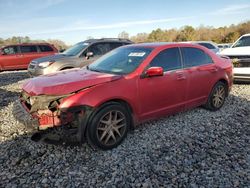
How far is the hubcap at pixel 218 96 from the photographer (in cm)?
547

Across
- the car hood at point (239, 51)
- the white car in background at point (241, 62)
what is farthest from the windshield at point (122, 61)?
the car hood at point (239, 51)

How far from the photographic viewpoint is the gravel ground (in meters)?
2.98

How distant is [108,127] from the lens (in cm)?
367

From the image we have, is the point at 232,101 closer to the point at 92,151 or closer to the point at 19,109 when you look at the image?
the point at 92,151

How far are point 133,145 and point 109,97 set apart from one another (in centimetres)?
96

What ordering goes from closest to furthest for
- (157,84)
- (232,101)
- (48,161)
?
(48,161) → (157,84) → (232,101)

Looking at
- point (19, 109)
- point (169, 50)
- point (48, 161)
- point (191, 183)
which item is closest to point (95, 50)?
point (169, 50)

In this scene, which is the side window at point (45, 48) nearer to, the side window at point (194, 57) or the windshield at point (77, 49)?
the windshield at point (77, 49)

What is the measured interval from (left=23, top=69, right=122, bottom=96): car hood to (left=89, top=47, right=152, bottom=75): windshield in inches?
14.5

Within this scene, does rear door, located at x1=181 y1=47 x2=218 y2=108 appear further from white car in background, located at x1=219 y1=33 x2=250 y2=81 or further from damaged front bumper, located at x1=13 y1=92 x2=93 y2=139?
Answer: white car in background, located at x1=219 y1=33 x2=250 y2=81

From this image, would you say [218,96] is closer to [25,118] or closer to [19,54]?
[25,118]

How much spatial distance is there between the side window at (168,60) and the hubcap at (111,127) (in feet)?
3.76

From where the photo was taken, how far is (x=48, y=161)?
3.44 metres

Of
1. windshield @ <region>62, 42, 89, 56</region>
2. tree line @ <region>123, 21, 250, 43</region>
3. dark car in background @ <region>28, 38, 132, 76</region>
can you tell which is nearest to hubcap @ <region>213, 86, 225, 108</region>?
dark car in background @ <region>28, 38, 132, 76</region>
